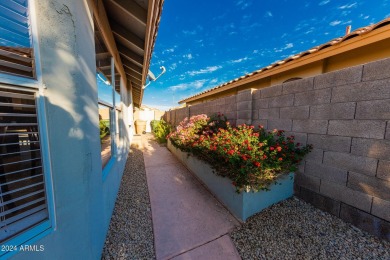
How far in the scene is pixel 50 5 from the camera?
43.9 inches

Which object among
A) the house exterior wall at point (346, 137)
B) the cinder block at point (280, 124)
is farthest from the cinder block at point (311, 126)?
the cinder block at point (280, 124)

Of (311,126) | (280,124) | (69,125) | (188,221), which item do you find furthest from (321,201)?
(69,125)

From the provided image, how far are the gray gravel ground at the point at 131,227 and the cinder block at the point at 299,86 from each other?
339cm

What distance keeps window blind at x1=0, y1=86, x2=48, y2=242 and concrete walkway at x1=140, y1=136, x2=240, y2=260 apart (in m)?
1.49

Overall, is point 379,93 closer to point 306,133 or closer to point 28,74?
point 306,133

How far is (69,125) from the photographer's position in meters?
1.31

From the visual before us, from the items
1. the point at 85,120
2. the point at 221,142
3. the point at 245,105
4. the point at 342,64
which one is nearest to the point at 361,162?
the point at 221,142

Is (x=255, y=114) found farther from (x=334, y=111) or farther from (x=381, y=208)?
(x=381, y=208)

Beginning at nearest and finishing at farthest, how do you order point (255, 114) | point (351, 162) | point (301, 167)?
point (351, 162)
point (301, 167)
point (255, 114)

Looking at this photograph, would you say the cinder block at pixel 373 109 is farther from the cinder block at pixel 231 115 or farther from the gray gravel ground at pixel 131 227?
the gray gravel ground at pixel 131 227

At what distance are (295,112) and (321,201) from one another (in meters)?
1.55

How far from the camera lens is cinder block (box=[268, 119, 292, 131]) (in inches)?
115

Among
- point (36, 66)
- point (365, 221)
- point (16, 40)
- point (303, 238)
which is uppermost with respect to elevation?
point (16, 40)

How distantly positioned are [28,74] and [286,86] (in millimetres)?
3474
